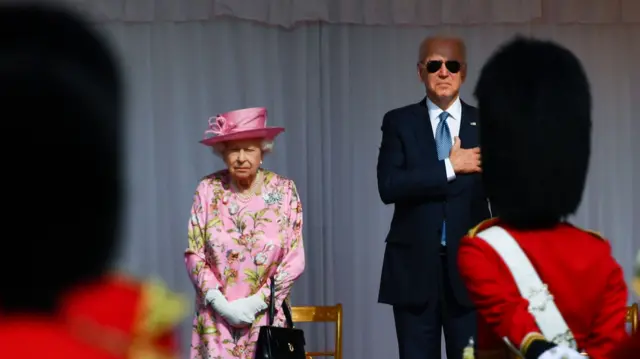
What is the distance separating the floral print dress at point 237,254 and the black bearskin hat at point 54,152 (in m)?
2.82

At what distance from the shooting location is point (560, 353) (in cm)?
186

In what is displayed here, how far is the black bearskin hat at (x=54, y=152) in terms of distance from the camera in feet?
2.88

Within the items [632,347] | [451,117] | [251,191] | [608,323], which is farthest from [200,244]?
[632,347]

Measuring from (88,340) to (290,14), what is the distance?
424cm

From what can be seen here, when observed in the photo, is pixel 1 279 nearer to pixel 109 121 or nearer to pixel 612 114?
pixel 109 121

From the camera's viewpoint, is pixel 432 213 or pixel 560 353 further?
pixel 432 213

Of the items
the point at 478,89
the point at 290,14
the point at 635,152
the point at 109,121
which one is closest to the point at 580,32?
the point at 635,152

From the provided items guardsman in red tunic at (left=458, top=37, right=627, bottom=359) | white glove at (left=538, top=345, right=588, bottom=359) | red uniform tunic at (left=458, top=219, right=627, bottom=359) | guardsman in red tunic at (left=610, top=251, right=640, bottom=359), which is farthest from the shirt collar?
guardsman in red tunic at (left=610, top=251, right=640, bottom=359)

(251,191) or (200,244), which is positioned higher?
(251,191)

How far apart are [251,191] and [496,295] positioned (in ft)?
6.47

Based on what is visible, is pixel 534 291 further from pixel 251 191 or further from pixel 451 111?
pixel 251 191

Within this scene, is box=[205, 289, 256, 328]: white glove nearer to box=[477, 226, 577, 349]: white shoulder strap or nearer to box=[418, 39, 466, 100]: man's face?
box=[418, 39, 466, 100]: man's face

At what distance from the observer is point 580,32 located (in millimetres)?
5289

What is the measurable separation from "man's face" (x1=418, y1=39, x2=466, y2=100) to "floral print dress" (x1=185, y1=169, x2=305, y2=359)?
73 cm
